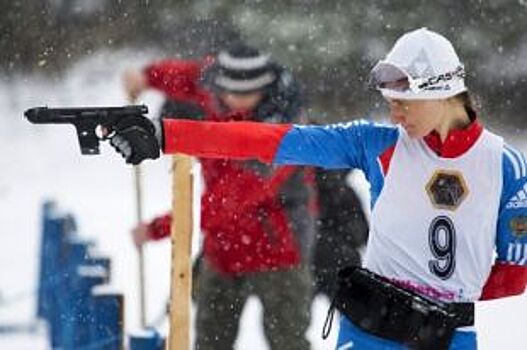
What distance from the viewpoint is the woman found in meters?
3.17

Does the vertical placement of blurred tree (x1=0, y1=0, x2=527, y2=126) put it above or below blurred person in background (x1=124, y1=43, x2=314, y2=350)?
above

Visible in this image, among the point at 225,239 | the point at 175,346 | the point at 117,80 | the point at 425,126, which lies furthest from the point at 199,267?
the point at 117,80

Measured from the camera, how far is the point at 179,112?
646 cm

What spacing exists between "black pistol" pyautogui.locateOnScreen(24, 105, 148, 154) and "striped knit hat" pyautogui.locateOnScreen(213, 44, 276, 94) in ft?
5.34

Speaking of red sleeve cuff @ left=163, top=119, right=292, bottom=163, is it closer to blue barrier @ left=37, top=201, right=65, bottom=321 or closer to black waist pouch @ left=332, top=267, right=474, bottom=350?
black waist pouch @ left=332, top=267, right=474, bottom=350

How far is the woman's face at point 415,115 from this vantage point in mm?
3170

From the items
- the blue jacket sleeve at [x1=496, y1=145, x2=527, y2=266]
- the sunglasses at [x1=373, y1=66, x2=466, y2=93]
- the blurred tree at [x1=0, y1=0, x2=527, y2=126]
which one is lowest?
the blue jacket sleeve at [x1=496, y1=145, x2=527, y2=266]

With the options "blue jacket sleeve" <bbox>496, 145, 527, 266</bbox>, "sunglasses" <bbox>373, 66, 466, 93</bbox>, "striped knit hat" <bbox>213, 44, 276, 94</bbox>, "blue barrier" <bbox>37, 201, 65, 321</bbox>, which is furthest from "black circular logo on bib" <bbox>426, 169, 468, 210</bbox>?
"blue barrier" <bbox>37, 201, 65, 321</bbox>

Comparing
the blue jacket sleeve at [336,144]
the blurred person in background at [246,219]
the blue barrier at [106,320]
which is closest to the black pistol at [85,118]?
the blue jacket sleeve at [336,144]

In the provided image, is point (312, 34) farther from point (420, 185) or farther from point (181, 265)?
point (420, 185)

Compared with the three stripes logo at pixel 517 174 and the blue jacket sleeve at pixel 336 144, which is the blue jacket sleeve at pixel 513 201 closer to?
the three stripes logo at pixel 517 174

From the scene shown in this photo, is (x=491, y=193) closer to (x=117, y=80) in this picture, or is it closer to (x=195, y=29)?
(x=195, y=29)

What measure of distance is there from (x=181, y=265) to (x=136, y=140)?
1.34m

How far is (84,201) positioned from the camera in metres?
13.8
